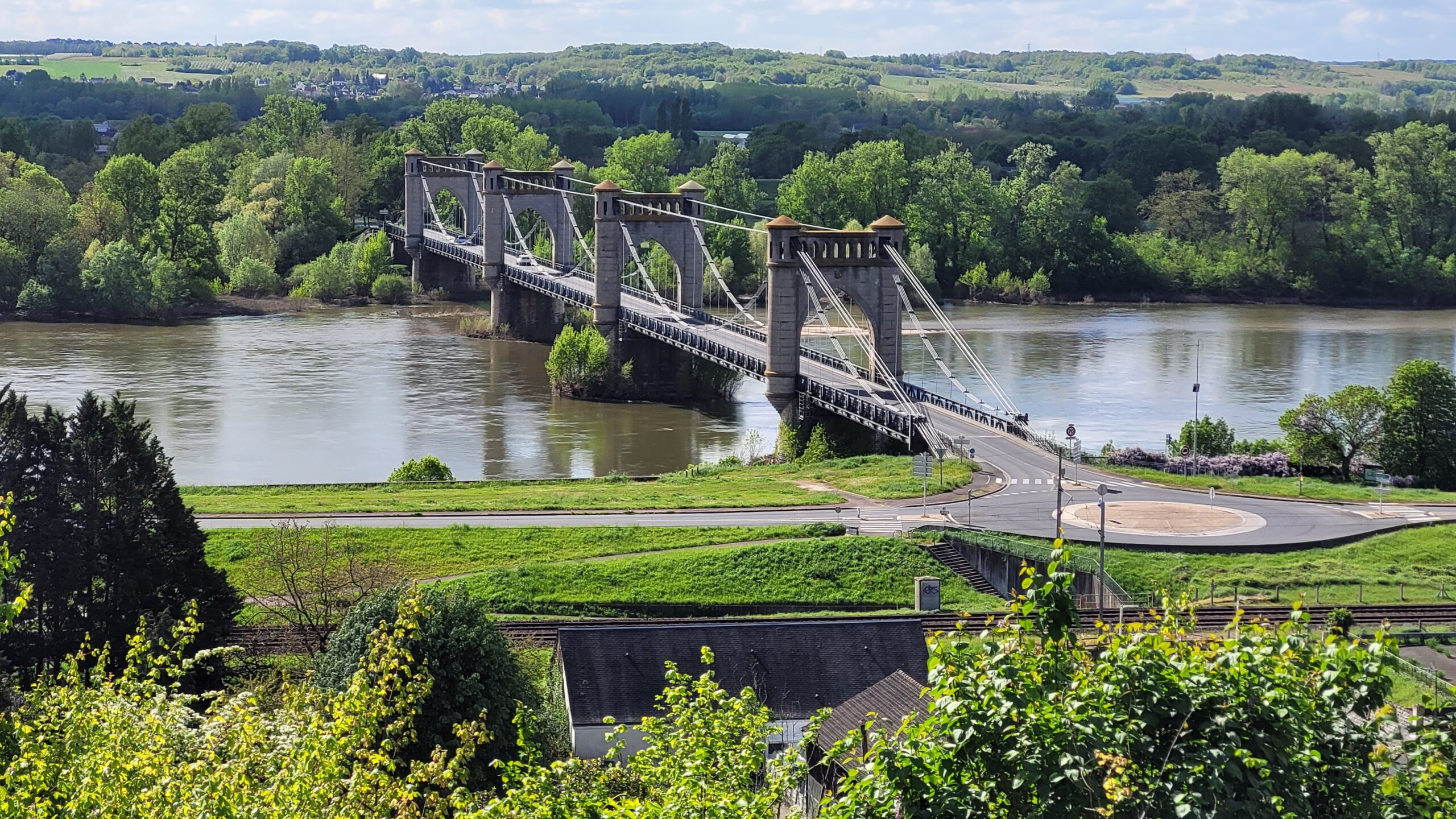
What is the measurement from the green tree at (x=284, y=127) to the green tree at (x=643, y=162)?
24224mm

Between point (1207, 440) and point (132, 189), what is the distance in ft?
242

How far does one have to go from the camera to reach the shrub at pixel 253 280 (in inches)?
3861

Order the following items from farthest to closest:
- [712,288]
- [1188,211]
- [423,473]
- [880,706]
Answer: [1188,211] < [712,288] < [423,473] < [880,706]

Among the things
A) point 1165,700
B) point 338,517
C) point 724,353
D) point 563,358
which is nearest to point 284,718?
point 1165,700

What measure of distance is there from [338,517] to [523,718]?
1016 inches

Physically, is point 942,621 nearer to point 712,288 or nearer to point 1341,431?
point 1341,431

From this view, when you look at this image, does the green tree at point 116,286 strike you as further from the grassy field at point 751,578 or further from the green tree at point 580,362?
the grassy field at point 751,578

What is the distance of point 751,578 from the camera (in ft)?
119

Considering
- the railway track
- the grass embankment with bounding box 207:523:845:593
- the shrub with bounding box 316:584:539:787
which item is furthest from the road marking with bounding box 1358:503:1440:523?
the shrub with bounding box 316:584:539:787

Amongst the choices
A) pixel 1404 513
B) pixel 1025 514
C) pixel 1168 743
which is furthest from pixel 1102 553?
pixel 1168 743

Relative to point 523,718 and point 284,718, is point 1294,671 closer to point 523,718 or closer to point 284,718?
point 523,718

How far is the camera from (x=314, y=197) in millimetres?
106938

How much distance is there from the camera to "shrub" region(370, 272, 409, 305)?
9781 centimetres

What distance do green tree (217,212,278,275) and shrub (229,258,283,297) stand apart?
1007 millimetres
